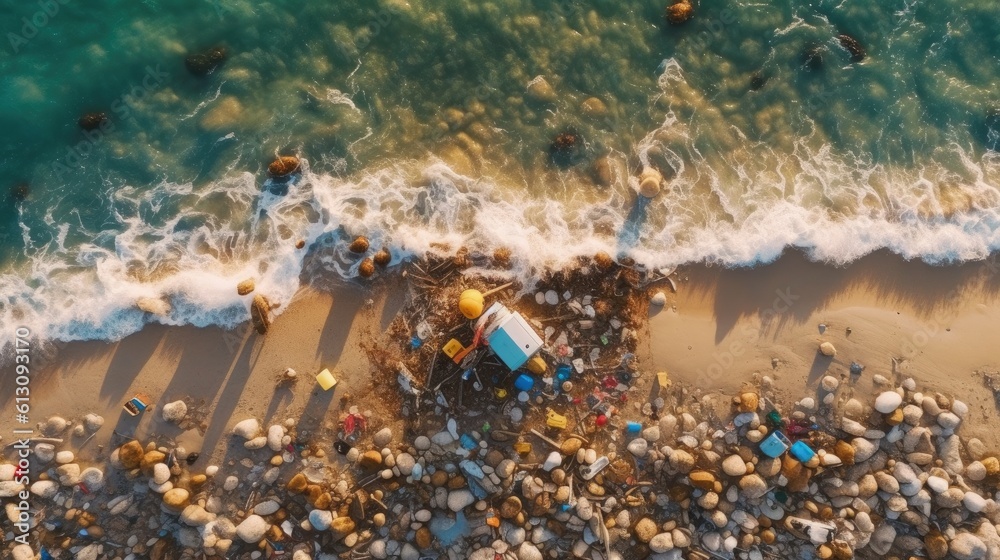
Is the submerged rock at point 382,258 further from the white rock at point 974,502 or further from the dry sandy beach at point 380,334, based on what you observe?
the white rock at point 974,502

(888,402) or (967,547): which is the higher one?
(888,402)

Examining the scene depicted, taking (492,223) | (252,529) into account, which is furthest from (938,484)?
(252,529)

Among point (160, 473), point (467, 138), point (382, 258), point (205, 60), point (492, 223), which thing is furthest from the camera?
point (467, 138)

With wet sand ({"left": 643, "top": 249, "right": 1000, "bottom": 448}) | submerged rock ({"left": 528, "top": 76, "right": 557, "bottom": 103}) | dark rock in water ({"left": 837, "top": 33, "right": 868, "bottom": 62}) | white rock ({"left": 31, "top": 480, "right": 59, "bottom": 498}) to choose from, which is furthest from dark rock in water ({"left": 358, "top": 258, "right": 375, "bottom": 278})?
dark rock in water ({"left": 837, "top": 33, "right": 868, "bottom": 62})

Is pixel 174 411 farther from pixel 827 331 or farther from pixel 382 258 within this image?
pixel 827 331

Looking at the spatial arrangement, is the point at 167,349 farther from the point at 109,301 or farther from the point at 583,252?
the point at 583,252

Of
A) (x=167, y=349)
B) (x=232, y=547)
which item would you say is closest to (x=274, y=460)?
(x=232, y=547)

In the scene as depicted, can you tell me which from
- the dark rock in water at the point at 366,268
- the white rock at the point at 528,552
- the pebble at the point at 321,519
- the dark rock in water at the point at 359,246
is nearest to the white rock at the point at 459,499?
the white rock at the point at 528,552
